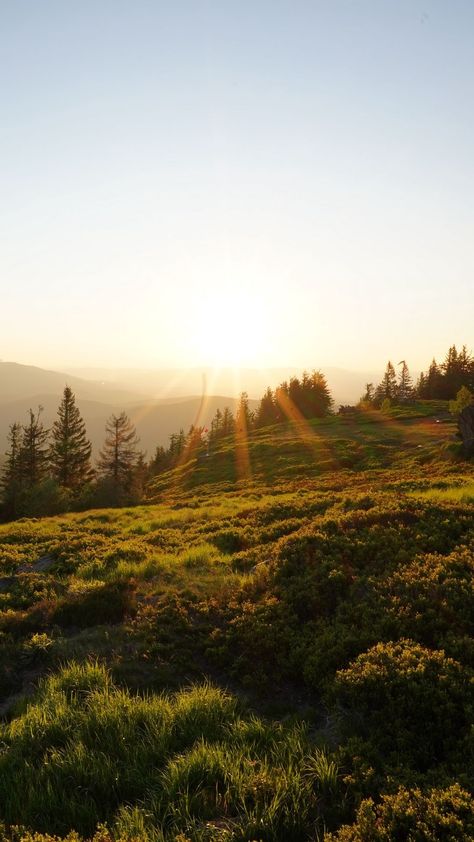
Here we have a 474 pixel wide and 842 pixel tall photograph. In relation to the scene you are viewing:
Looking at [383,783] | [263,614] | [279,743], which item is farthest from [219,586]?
[383,783]

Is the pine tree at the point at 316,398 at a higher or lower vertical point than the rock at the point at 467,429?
higher

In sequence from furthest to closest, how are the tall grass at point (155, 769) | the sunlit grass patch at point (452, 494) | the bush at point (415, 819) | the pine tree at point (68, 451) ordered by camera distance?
the pine tree at point (68, 451), the sunlit grass patch at point (452, 494), the tall grass at point (155, 769), the bush at point (415, 819)

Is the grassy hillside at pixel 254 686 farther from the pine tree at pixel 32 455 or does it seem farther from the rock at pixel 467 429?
the pine tree at pixel 32 455

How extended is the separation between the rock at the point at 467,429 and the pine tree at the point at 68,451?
42.3 meters

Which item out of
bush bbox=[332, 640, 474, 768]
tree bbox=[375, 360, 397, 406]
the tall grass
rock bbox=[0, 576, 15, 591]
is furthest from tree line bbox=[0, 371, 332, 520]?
bush bbox=[332, 640, 474, 768]

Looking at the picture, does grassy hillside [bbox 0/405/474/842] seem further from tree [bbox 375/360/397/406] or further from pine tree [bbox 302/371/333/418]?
tree [bbox 375/360/397/406]

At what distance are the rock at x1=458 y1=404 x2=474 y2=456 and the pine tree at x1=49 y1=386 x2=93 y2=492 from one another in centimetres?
4235

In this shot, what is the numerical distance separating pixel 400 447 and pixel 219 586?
37.0 meters

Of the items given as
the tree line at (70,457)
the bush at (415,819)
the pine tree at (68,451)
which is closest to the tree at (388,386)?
the tree line at (70,457)

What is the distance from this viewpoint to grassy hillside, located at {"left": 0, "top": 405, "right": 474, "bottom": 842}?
4625mm

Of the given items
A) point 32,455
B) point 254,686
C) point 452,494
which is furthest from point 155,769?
point 32,455

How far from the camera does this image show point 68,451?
193 ft

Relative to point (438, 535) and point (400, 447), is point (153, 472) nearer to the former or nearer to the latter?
point (400, 447)

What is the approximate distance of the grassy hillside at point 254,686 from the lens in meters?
4.62
